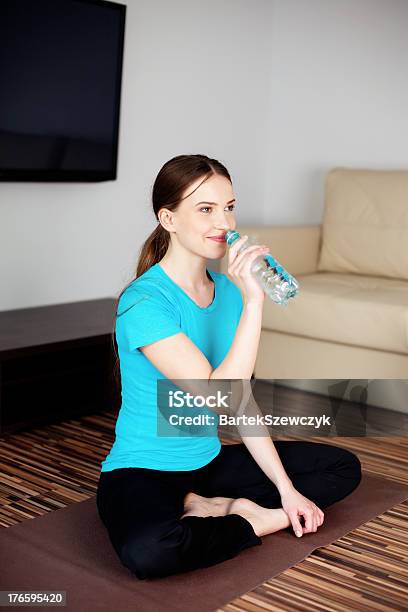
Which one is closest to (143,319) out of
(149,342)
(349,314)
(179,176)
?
(149,342)

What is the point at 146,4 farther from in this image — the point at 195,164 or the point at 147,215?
the point at 195,164

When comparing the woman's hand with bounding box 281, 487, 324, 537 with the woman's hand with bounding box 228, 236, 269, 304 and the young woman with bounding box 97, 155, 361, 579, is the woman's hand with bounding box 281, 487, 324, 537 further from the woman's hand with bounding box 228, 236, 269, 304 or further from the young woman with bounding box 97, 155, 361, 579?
the woman's hand with bounding box 228, 236, 269, 304

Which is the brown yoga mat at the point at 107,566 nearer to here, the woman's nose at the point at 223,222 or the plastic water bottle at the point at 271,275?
the plastic water bottle at the point at 271,275

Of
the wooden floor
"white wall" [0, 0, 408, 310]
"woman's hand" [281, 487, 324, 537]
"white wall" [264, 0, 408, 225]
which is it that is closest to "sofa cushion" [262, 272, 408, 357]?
the wooden floor

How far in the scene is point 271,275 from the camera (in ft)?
6.20

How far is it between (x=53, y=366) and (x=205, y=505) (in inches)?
47.9

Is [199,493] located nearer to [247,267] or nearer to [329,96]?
[247,267]

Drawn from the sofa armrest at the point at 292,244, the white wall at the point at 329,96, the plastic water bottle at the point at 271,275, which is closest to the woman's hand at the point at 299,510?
the plastic water bottle at the point at 271,275

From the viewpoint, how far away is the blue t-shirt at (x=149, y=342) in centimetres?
189

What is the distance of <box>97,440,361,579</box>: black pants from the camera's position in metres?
1.82

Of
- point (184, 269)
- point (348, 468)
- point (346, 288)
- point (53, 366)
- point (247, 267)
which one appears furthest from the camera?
point (346, 288)

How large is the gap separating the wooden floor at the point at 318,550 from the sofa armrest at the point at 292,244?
2.22 feet

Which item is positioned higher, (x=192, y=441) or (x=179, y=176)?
(x=179, y=176)

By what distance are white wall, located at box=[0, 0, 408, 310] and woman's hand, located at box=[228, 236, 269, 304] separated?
5.62 feet
